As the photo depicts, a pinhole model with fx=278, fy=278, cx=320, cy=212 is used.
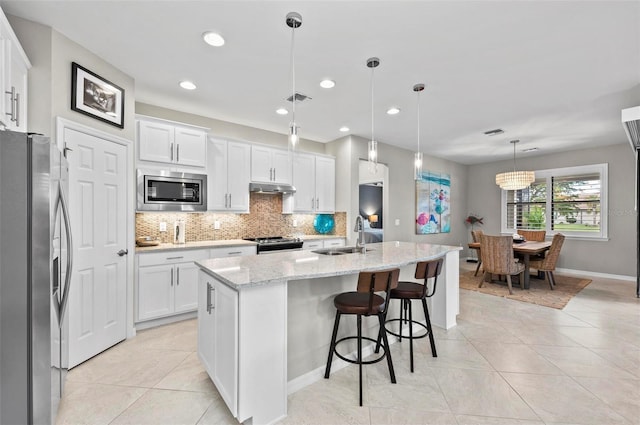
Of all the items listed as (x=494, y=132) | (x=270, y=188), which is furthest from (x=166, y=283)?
(x=494, y=132)

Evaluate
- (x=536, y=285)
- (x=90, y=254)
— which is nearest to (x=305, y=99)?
(x=90, y=254)

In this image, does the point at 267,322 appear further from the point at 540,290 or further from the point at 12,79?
the point at 540,290

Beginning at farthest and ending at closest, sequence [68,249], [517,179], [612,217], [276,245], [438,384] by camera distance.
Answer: [612,217], [517,179], [276,245], [438,384], [68,249]

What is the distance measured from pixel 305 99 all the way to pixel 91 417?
11.3 ft

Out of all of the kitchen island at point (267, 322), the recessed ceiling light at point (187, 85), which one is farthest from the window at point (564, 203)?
the recessed ceiling light at point (187, 85)

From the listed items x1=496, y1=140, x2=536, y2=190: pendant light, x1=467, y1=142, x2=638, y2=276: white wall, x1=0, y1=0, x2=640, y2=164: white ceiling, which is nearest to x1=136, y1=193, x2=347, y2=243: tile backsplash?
x1=0, y1=0, x2=640, y2=164: white ceiling

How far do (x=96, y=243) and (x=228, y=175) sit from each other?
1827 millimetres

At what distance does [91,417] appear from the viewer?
1.77 metres

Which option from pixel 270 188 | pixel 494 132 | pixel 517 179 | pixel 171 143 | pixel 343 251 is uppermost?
pixel 494 132

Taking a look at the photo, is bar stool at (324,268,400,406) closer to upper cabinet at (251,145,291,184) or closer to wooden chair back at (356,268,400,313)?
wooden chair back at (356,268,400,313)

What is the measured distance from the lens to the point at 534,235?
6.07 meters

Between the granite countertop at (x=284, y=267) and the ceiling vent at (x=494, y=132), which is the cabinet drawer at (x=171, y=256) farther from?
the ceiling vent at (x=494, y=132)

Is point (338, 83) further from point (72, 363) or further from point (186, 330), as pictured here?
point (72, 363)

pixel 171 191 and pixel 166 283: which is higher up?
pixel 171 191
